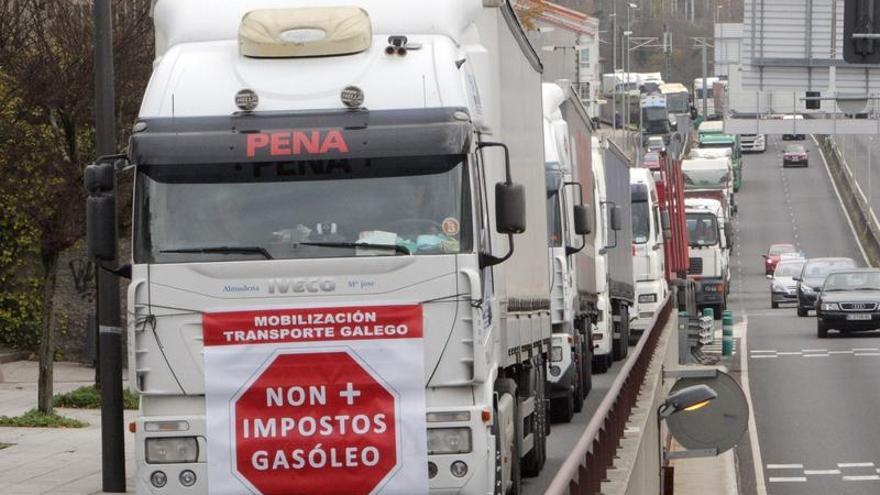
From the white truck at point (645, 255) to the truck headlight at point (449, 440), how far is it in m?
25.9

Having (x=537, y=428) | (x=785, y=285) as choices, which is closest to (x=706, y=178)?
(x=785, y=285)

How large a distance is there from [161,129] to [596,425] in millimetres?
3279

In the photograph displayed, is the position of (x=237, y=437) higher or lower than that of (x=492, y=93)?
lower

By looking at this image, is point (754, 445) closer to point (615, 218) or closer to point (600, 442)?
point (615, 218)

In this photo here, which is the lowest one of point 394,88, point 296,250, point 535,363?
point 535,363

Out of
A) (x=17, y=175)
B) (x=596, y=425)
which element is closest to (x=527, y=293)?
(x=596, y=425)

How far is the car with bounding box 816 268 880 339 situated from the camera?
44.5 m

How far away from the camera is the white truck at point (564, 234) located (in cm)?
2177

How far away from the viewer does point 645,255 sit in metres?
38.0

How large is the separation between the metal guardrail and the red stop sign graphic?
50.1 inches

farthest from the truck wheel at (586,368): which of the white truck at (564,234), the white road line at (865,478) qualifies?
the white road line at (865,478)

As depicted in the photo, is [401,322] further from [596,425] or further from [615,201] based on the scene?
[615,201]

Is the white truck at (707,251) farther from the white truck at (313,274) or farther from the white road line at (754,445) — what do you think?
the white truck at (313,274)

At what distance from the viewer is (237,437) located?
38.0 ft
